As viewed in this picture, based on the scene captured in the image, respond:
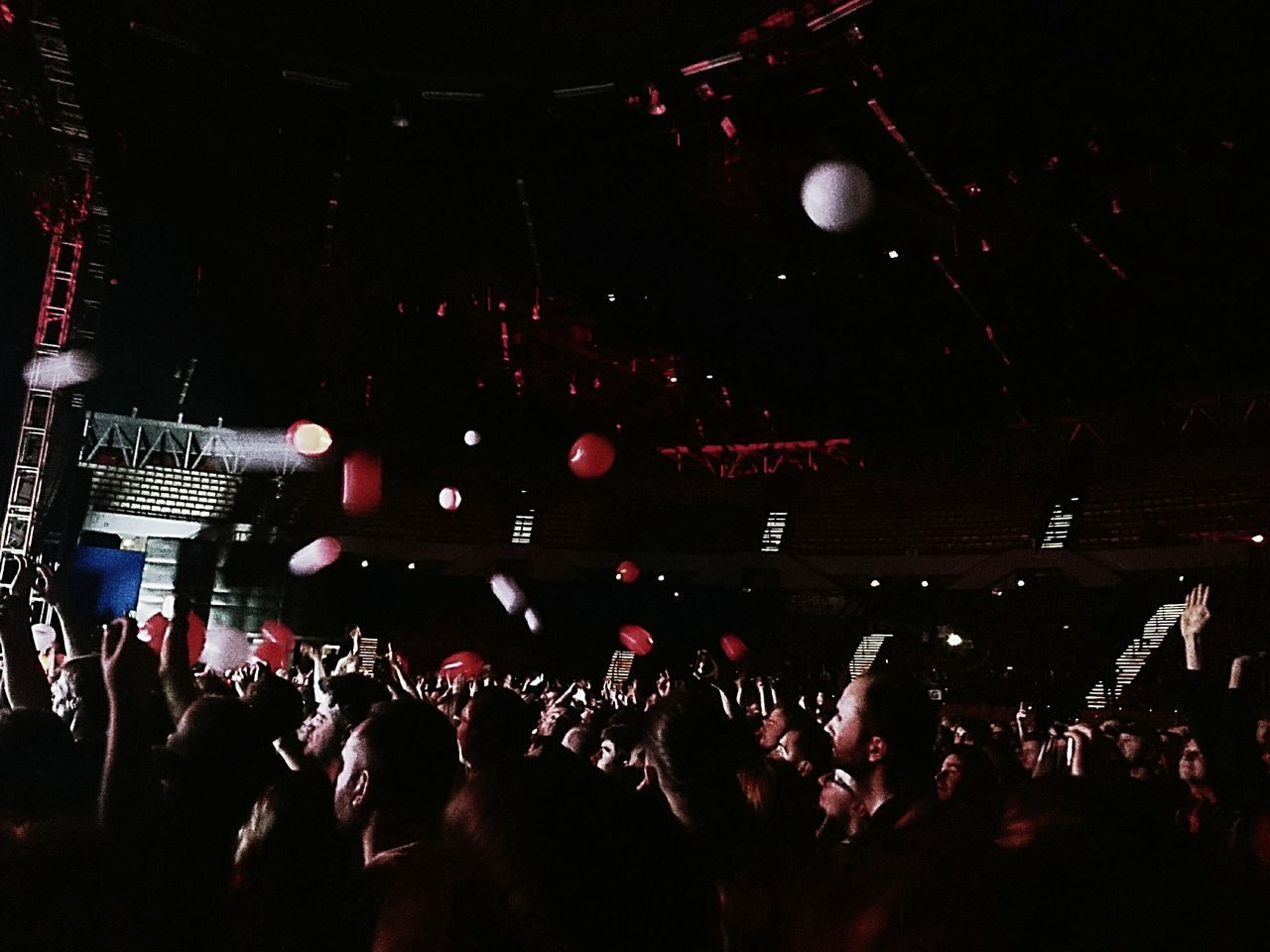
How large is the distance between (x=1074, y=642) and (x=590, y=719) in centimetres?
1645

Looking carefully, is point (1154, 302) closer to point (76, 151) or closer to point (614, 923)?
point (76, 151)

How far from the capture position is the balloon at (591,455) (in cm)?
2462

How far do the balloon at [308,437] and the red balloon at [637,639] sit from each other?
747 cm

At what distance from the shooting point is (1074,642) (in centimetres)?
1948

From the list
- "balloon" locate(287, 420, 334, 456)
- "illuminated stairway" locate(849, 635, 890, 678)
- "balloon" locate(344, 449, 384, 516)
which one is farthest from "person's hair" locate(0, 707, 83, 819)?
"balloon" locate(344, 449, 384, 516)

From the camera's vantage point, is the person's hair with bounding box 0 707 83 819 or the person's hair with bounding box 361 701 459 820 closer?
the person's hair with bounding box 0 707 83 819

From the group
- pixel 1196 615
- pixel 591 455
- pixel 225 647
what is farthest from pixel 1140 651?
pixel 225 647

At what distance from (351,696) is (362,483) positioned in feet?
68.3

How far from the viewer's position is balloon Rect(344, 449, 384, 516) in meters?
24.0

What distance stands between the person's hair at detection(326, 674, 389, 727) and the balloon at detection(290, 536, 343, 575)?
19.0 metres

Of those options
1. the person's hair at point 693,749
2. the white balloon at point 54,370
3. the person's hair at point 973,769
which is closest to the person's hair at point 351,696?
the person's hair at point 693,749

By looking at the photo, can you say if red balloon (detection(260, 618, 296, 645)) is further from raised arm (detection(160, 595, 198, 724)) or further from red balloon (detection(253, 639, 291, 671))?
raised arm (detection(160, 595, 198, 724))

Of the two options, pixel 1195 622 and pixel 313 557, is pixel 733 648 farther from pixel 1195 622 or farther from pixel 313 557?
pixel 1195 622

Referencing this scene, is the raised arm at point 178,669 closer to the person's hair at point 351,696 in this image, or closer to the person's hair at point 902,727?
the person's hair at point 351,696
